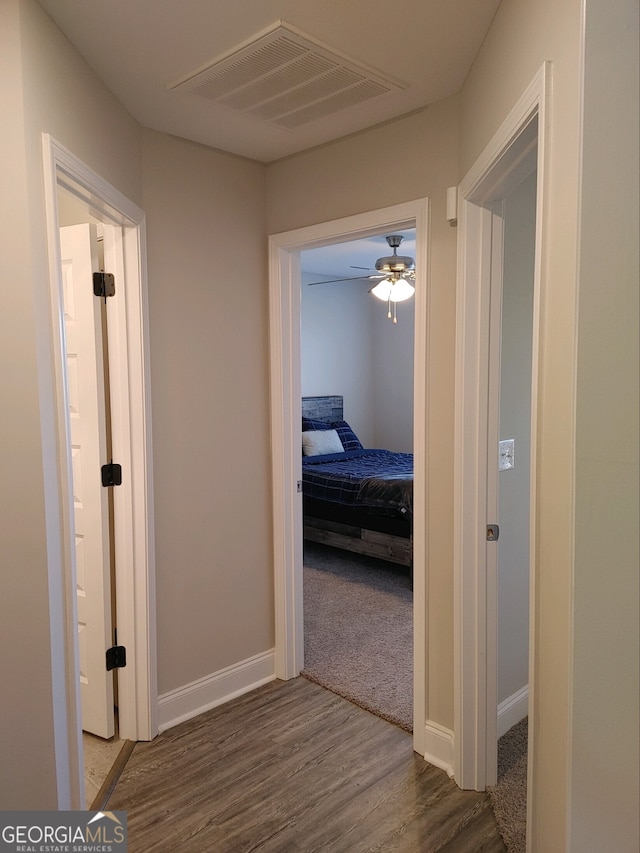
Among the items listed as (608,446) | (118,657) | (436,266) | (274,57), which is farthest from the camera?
(118,657)

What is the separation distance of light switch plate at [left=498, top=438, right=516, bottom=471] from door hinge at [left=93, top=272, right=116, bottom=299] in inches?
64.8

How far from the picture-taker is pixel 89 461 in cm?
250

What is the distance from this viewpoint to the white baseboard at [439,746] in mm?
2350

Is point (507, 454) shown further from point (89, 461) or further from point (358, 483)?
point (358, 483)

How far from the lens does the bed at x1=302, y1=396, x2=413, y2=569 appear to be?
4457 millimetres

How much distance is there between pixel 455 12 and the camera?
1680 mm

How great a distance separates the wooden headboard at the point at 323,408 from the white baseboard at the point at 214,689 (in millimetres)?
3816

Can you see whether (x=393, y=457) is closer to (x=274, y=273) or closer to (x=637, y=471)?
(x=274, y=273)

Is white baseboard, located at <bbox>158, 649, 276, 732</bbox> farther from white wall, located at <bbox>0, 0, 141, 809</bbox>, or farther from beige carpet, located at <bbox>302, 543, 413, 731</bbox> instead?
white wall, located at <bbox>0, 0, 141, 809</bbox>

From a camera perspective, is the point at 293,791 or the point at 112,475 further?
the point at 112,475

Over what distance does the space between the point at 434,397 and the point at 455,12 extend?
121cm

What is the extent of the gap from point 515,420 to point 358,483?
2.36 meters

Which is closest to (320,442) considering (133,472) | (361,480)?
(361,480)

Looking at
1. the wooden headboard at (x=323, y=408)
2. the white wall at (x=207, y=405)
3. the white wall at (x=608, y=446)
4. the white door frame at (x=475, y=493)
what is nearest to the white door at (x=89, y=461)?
the white wall at (x=207, y=405)
